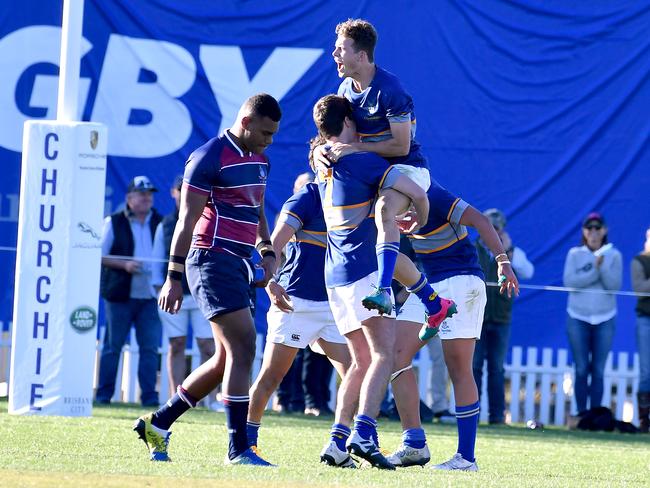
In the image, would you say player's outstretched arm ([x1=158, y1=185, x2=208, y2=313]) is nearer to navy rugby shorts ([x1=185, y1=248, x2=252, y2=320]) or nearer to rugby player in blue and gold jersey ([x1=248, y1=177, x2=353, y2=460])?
navy rugby shorts ([x1=185, y1=248, x2=252, y2=320])

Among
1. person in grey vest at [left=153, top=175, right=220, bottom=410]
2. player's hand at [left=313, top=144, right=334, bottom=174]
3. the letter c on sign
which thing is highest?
the letter c on sign

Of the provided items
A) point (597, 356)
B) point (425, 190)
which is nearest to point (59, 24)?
point (597, 356)

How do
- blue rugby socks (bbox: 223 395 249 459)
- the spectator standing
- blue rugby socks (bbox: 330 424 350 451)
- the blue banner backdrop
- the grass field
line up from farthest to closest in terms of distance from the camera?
the blue banner backdrop, the spectator standing, blue rugby socks (bbox: 330 424 350 451), blue rugby socks (bbox: 223 395 249 459), the grass field

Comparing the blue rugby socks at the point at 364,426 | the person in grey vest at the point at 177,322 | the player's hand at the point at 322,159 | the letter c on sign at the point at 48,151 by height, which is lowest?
the blue rugby socks at the point at 364,426

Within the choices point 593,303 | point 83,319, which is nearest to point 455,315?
point 83,319

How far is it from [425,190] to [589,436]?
604 cm

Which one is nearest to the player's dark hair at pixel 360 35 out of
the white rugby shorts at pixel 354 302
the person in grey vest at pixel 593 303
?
the white rugby shorts at pixel 354 302

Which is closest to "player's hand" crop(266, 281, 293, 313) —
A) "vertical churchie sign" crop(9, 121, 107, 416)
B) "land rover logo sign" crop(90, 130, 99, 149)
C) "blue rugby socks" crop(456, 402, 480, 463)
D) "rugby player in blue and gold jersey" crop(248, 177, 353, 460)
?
"rugby player in blue and gold jersey" crop(248, 177, 353, 460)

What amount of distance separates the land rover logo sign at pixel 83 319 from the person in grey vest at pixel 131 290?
249cm

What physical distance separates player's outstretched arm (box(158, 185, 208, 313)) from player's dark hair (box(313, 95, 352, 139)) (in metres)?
0.92

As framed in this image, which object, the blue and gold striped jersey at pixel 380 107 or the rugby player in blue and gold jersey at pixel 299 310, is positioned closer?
the blue and gold striped jersey at pixel 380 107

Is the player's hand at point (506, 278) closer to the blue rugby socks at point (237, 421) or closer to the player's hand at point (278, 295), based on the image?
the player's hand at point (278, 295)

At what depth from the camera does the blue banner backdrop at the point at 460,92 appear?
1545cm

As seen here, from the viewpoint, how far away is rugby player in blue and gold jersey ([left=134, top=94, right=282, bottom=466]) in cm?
775
